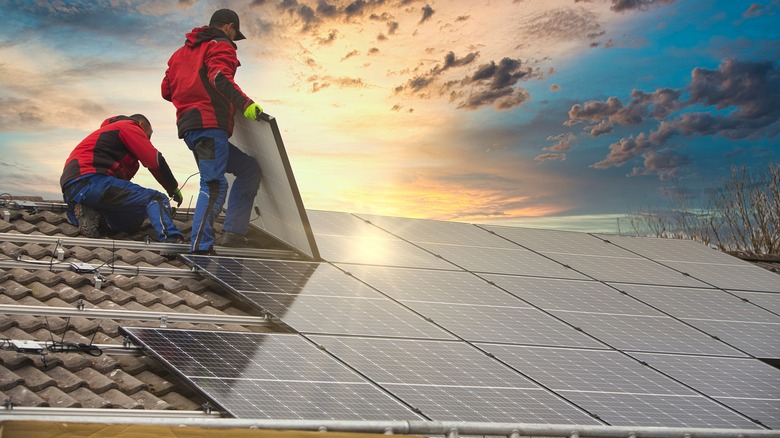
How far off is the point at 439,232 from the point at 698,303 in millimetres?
4055

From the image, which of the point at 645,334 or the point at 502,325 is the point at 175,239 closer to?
the point at 502,325

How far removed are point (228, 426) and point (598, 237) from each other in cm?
1030

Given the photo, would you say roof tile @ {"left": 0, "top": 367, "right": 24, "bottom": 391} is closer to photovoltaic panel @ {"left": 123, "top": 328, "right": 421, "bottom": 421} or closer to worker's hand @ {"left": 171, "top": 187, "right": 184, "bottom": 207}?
photovoltaic panel @ {"left": 123, "top": 328, "right": 421, "bottom": 421}

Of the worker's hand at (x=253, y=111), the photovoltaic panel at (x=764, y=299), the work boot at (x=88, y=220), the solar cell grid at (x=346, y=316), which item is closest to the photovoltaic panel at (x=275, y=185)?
the worker's hand at (x=253, y=111)

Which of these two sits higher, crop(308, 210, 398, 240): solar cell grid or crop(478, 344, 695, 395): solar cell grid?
crop(308, 210, 398, 240): solar cell grid

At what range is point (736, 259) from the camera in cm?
1627

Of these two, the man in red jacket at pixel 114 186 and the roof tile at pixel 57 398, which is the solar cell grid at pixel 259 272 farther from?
the roof tile at pixel 57 398

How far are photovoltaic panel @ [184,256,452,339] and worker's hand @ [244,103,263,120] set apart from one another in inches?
69.6

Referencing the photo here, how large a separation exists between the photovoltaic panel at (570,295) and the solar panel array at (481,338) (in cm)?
4

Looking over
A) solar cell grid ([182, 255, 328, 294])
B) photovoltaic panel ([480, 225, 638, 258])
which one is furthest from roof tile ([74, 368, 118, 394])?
photovoltaic panel ([480, 225, 638, 258])

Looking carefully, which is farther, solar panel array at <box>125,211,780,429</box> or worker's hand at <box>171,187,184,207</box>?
worker's hand at <box>171,187,184,207</box>

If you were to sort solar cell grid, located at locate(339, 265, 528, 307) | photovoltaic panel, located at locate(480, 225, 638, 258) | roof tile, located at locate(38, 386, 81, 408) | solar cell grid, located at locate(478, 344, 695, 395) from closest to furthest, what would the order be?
roof tile, located at locate(38, 386, 81, 408)
solar cell grid, located at locate(478, 344, 695, 395)
solar cell grid, located at locate(339, 265, 528, 307)
photovoltaic panel, located at locate(480, 225, 638, 258)

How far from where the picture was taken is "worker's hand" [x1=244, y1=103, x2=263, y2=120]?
457 inches

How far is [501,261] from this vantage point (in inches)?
538
